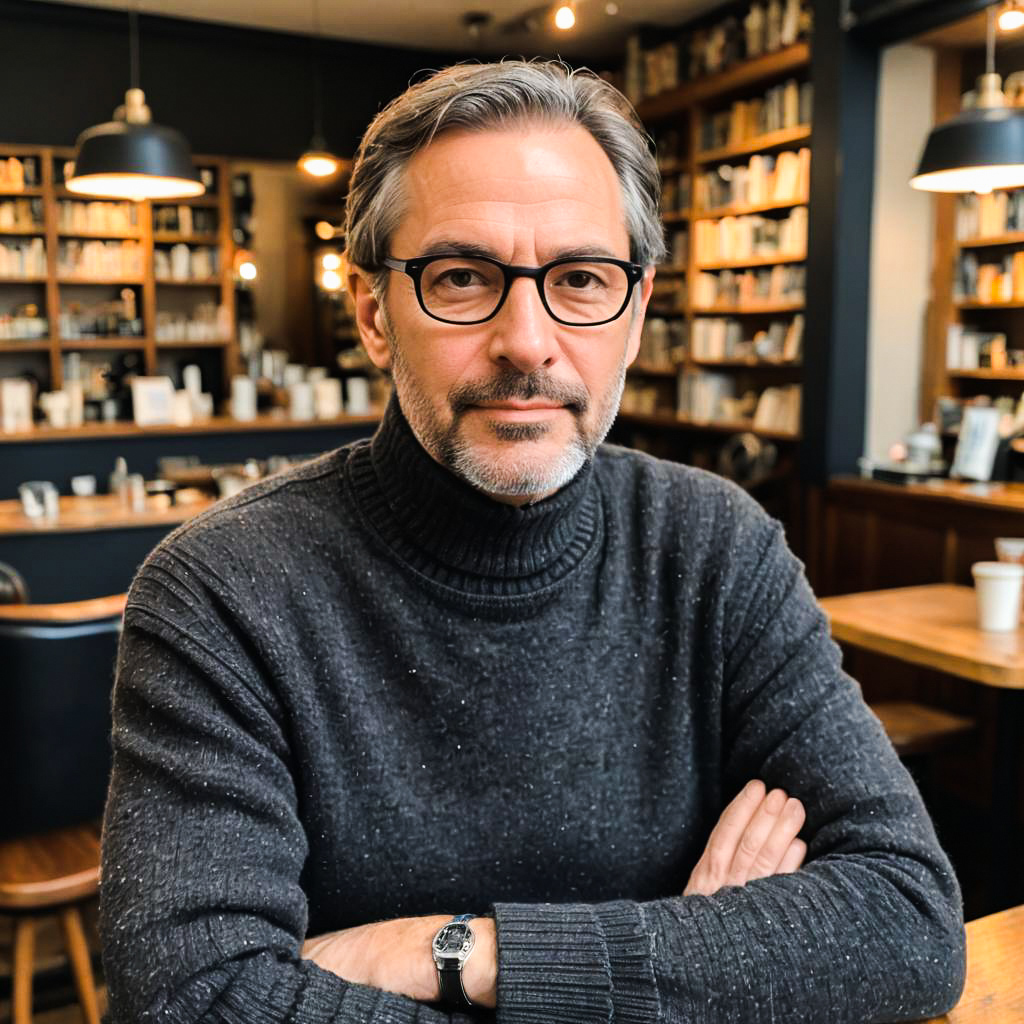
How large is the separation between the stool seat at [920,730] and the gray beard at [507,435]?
2.11 meters

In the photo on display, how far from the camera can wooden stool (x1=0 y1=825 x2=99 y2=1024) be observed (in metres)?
2.01

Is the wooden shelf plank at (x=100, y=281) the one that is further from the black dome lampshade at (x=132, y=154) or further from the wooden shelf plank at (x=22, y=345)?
the black dome lampshade at (x=132, y=154)

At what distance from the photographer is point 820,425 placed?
515 cm

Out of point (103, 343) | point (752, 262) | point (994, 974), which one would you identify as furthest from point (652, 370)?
point (994, 974)

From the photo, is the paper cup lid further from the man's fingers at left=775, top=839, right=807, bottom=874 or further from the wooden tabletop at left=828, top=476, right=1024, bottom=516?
the man's fingers at left=775, top=839, right=807, bottom=874

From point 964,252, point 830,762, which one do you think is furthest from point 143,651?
point 964,252

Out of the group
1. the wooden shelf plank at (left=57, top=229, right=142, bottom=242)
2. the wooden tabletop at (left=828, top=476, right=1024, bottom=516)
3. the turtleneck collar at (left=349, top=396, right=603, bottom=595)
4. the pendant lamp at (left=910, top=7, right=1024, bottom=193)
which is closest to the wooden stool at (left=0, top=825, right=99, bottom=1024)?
the turtleneck collar at (left=349, top=396, right=603, bottom=595)

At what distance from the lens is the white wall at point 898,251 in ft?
16.5

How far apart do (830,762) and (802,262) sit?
514cm

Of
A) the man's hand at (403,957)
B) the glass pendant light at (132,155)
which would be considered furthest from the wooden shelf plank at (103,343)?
the man's hand at (403,957)

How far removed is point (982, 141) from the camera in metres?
3.18

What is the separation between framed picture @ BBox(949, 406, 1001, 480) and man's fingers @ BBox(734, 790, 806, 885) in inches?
138

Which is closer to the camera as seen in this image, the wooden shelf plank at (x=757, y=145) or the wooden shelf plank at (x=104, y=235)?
the wooden shelf plank at (x=757, y=145)

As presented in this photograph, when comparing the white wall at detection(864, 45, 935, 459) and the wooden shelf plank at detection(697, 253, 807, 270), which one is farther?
the wooden shelf plank at detection(697, 253, 807, 270)
